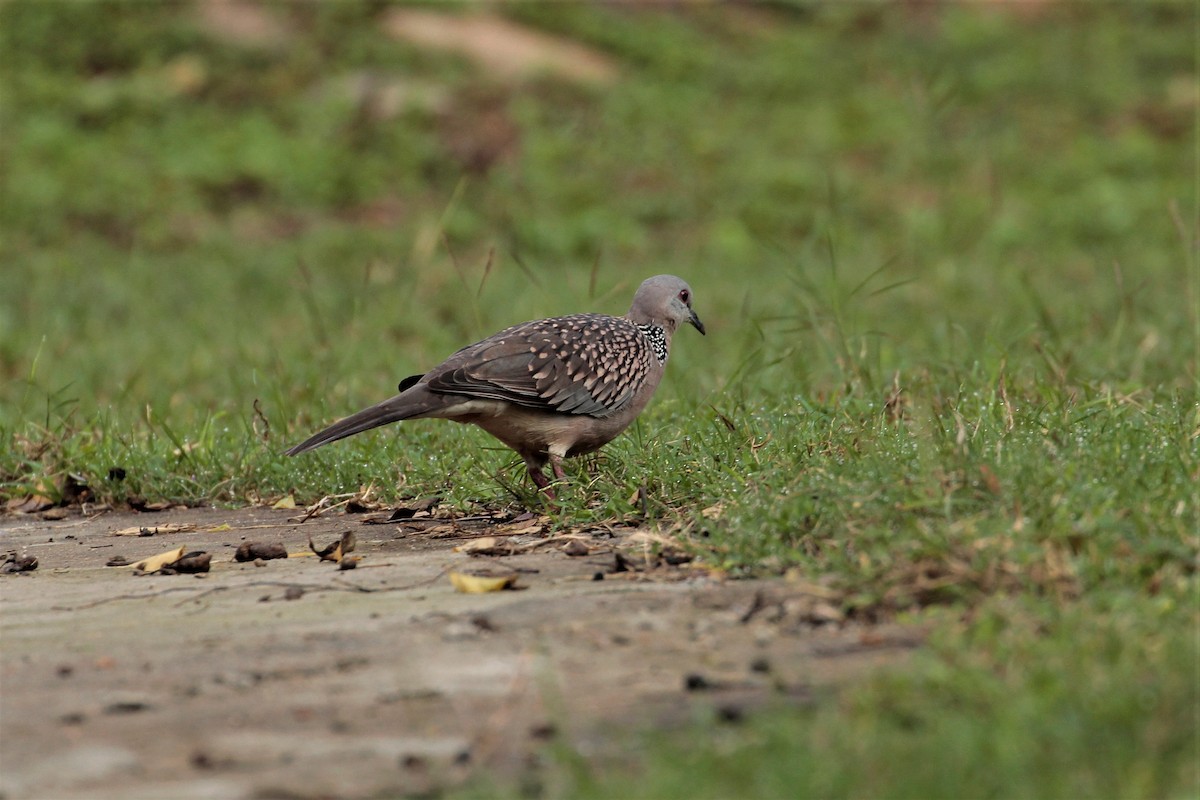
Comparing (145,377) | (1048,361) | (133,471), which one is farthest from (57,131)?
(1048,361)

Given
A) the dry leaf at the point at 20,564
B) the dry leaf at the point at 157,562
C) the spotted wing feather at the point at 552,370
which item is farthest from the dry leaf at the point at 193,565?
the spotted wing feather at the point at 552,370

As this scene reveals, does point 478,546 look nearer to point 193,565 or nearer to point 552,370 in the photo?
point 193,565

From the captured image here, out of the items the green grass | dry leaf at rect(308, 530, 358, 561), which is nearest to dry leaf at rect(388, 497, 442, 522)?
the green grass

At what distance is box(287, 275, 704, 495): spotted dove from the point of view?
18.2 ft

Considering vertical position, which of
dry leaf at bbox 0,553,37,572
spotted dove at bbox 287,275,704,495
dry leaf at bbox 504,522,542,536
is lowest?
dry leaf at bbox 504,522,542,536

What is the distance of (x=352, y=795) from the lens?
2.79 meters

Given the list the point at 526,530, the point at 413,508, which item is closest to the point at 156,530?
the point at 413,508

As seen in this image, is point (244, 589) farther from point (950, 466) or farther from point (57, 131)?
point (57, 131)

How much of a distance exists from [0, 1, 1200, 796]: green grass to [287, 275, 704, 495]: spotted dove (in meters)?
0.19

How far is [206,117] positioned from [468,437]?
10897 millimetres

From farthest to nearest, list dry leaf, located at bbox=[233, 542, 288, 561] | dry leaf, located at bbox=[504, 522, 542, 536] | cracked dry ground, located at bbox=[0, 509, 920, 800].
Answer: dry leaf, located at bbox=[504, 522, 542, 536] → dry leaf, located at bbox=[233, 542, 288, 561] → cracked dry ground, located at bbox=[0, 509, 920, 800]

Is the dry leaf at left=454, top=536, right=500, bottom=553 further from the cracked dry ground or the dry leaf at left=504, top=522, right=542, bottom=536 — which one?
the dry leaf at left=504, top=522, right=542, bottom=536

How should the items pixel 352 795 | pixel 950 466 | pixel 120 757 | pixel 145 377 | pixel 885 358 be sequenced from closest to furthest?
pixel 352 795, pixel 120 757, pixel 950 466, pixel 885 358, pixel 145 377

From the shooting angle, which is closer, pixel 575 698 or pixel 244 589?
pixel 575 698
